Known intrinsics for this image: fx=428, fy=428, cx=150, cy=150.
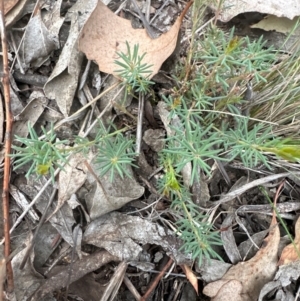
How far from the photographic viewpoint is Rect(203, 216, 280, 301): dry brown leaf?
1.52m

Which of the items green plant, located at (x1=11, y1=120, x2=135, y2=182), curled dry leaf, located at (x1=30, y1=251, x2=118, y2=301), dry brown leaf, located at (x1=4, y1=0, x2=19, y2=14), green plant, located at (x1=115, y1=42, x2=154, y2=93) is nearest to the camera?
green plant, located at (x1=11, y1=120, x2=135, y2=182)

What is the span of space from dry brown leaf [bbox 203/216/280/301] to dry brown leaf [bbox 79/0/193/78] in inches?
29.8

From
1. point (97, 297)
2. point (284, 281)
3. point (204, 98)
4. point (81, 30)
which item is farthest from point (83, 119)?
point (284, 281)

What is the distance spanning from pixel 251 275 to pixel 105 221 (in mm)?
561

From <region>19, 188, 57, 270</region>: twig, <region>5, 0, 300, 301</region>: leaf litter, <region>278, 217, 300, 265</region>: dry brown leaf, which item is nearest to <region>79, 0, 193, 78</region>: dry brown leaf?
<region>5, 0, 300, 301</region>: leaf litter

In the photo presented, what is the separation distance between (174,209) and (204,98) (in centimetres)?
41

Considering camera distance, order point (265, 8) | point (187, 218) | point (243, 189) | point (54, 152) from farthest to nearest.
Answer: point (265, 8) → point (243, 189) → point (187, 218) → point (54, 152)

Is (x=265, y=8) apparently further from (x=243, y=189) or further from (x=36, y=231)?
(x=36, y=231)

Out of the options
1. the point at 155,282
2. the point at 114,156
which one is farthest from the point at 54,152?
the point at 155,282

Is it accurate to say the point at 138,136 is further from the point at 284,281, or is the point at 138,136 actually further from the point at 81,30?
the point at 284,281

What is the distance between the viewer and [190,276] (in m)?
1.53

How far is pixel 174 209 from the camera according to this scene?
1530mm

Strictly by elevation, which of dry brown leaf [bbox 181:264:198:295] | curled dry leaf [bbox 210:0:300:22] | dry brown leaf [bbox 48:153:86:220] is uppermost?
curled dry leaf [bbox 210:0:300:22]

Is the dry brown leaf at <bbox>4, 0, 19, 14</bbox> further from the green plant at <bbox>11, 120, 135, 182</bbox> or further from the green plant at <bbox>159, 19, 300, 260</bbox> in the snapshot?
the green plant at <bbox>159, 19, 300, 260</bbox>
